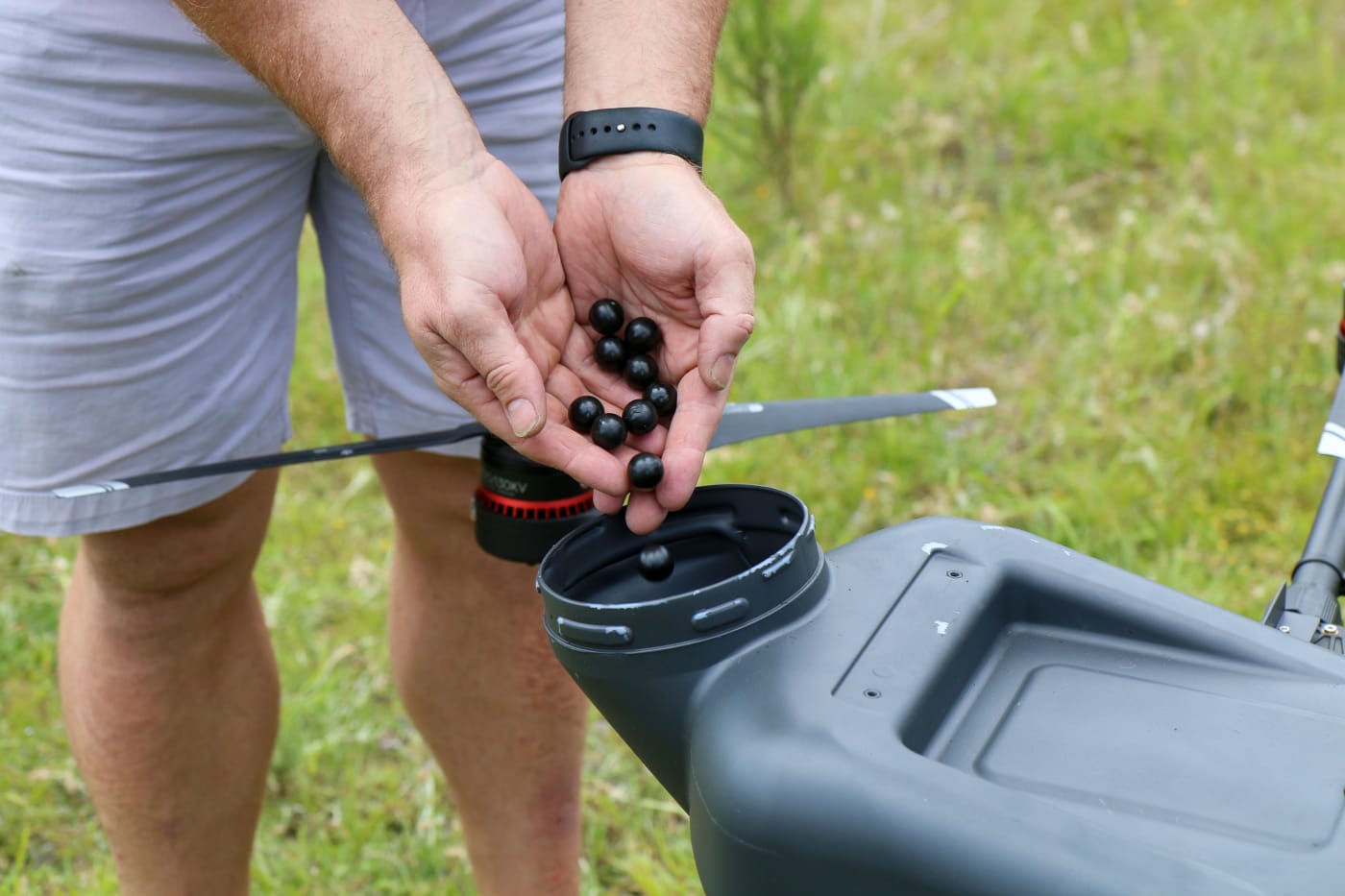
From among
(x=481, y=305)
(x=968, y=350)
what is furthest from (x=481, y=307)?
(x=968, y=350)

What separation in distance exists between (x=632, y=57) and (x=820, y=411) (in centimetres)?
38

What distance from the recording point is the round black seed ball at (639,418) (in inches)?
45.9

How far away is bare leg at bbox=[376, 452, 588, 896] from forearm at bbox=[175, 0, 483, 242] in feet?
1.53

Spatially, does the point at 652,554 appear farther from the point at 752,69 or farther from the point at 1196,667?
the point at 752,69

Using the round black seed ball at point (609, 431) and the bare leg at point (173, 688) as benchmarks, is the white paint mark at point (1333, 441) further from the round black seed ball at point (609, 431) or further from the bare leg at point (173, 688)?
the bare leg at point (173, 688)

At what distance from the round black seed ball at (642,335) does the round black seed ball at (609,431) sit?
0.09 metres

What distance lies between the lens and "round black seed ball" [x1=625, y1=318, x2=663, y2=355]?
1235 mm

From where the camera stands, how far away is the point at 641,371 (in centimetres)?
123

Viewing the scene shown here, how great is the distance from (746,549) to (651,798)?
108cm

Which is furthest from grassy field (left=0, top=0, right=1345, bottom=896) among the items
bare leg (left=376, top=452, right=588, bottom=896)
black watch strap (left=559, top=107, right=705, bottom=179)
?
black watch strap (left=559, top=107, right=705, bottom=179)

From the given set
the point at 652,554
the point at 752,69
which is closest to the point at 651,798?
the point at 652,554

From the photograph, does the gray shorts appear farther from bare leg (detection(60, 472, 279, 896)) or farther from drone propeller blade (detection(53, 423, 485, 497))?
drone propeller blade (detection(53, 423, 485, 497))

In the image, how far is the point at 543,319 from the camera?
1275 millimetres

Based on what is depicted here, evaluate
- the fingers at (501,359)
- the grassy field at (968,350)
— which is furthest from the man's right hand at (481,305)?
the grassy field at (968,350)
